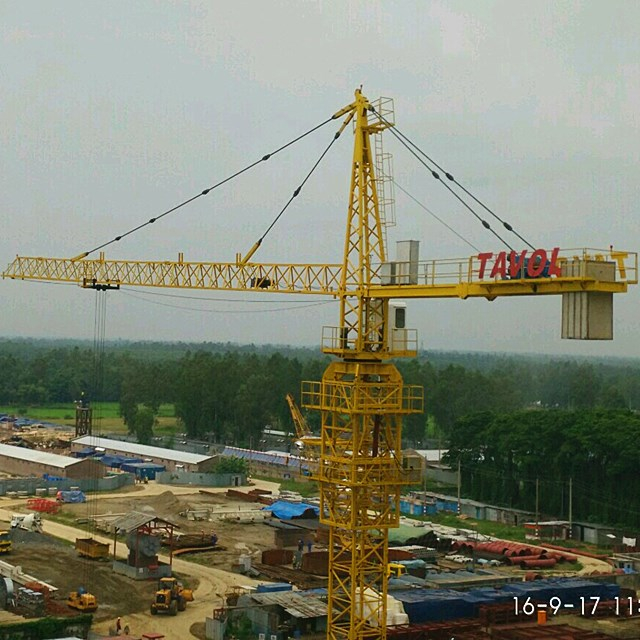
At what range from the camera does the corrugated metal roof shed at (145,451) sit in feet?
177

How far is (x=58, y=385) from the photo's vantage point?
9962 cm

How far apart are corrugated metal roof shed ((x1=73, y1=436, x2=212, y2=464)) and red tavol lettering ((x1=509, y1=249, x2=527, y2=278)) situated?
36.0 m

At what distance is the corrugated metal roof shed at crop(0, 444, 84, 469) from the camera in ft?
163

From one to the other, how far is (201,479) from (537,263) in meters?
34.9

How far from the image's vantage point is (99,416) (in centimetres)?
8200

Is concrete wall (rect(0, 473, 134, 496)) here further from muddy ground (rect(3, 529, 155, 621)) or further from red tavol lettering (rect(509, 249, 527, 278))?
red tavol lettering (rect(509, 249, 527, 278))

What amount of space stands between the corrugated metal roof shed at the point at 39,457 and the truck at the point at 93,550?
17.3m

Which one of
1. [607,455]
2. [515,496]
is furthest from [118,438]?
[607,455]

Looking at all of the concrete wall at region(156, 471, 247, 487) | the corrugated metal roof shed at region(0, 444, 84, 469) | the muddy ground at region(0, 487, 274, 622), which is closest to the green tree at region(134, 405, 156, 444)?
the corrugated metal roof shed at region(0, 444, 84, 469)

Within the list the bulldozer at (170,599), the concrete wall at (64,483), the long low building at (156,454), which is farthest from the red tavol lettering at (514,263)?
the long low building at (156,454)

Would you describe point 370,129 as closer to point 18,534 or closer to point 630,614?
point 630,614

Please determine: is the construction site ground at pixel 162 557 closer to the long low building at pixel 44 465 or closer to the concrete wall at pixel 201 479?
the long low building at pixel 44 465

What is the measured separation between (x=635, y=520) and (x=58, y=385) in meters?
69.6

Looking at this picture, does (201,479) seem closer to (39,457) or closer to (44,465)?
(44,465)
